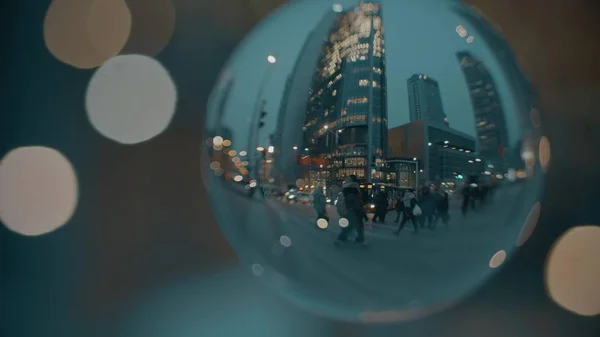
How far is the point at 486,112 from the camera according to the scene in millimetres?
365

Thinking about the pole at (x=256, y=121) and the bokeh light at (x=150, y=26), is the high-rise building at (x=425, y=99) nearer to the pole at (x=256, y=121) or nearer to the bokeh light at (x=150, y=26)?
the pole at (x=256, y=121)

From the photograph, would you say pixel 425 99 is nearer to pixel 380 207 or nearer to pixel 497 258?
pixel 380 207

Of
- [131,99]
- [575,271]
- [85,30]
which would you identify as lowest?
[575,271]

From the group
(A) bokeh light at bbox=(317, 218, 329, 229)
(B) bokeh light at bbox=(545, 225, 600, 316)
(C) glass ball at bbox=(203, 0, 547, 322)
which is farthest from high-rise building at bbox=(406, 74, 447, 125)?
(B) bokeh light at bbox=(545, 225, 600, 316)

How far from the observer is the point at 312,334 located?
97 cm

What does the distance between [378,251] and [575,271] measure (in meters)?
0.84

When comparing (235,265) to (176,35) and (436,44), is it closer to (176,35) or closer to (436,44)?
(176,35)

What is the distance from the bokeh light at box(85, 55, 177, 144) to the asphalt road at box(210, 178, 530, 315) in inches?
23.0

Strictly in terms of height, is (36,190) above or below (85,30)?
below

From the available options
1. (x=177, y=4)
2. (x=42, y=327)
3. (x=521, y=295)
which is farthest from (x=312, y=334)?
(x=177, y=4)

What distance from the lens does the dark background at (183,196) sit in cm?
94

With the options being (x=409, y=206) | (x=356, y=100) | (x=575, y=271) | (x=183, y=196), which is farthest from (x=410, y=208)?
(x=575, y=271)

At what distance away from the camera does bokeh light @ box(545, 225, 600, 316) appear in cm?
95

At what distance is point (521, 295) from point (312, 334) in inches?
19.8
